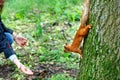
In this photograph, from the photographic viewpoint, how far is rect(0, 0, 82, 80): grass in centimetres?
517

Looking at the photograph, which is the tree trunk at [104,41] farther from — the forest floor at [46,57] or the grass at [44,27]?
the forest floor at [46,57]

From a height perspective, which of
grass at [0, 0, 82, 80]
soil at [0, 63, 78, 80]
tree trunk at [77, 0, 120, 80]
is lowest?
soil at [0, 63, 78, 80]

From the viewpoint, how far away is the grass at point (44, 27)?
5.17 m

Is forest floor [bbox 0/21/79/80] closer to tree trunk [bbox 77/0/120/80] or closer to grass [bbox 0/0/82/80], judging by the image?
grass [bbox 0/0/82/80]

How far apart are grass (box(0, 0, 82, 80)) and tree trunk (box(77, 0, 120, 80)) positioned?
3.61 feet

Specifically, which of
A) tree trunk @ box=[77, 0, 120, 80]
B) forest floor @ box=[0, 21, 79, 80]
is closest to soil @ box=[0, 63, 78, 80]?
forest floor @ box=[0, 21, 79, 80]

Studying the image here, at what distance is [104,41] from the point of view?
3.11 metres

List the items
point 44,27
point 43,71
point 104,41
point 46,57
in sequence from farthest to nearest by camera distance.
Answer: point 44,27
point 46,57
point 43,71
point 104,41

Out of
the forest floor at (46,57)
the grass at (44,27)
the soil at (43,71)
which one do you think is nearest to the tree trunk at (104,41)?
the grass at (44,27)

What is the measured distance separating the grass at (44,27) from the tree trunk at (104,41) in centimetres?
110

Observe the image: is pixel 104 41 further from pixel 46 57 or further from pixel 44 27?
pixel 44 27

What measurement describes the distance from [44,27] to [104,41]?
386cm

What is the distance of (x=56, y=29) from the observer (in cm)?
668

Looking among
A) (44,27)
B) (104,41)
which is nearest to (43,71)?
(104,41)
